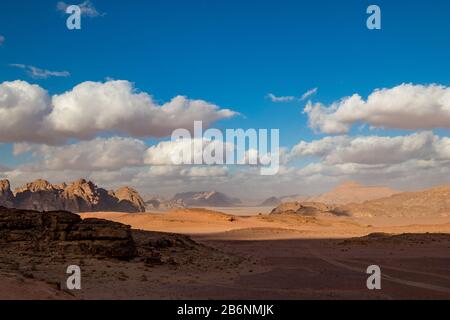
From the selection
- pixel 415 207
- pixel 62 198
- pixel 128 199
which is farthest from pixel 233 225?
pixel 128 199

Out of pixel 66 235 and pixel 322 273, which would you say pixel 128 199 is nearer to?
pixel 66 235

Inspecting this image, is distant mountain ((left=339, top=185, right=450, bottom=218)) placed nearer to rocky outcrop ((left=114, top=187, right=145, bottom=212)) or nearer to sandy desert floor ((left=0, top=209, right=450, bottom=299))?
rocky outcrop ((left=114, top=187, right=145, bottom=212))

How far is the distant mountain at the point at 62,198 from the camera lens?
10281 centimetres

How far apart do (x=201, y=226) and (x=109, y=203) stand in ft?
207

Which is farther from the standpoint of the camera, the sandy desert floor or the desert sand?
the desert sand

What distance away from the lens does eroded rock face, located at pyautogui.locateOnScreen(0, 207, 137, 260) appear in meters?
19.7

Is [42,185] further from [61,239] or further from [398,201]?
[61,239]

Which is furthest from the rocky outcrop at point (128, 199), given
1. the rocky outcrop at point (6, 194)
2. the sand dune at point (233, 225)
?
the sand dune at point (233, 225)

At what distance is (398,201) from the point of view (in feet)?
360

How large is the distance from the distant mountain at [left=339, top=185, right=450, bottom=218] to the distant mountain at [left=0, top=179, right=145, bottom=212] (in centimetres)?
5525

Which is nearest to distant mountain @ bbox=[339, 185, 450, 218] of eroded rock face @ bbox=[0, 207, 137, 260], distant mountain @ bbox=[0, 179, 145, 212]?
distant mountain @ bbox=[0, 179, 145, 212]

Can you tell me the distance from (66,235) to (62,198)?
91.2 meters
